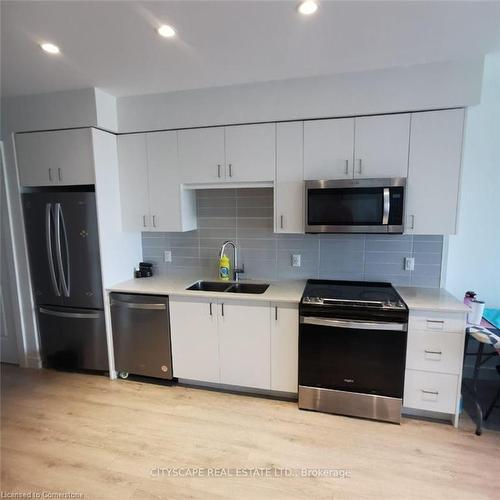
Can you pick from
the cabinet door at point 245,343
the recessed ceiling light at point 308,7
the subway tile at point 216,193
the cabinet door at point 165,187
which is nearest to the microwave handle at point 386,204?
the cabinet door at point 245,343

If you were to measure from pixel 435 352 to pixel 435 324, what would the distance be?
0.68 ft

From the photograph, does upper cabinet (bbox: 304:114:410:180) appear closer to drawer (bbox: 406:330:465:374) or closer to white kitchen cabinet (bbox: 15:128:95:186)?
drawer (bbox: 406:330:465:374)

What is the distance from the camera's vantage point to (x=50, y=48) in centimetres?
190

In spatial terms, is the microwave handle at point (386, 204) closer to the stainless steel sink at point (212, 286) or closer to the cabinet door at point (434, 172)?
the cabinet door at point (434, 172)

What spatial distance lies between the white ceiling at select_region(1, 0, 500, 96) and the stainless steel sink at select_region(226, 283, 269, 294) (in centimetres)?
173

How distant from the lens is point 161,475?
6.07 feet

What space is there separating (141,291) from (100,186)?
99 cm

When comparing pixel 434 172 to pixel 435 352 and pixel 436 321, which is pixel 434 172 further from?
pixel 435 352

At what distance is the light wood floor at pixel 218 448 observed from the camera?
1.76 m

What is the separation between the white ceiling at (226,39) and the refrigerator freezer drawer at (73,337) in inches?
77.7

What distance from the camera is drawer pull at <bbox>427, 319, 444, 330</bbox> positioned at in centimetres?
216

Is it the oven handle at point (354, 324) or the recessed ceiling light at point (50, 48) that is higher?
the recessed ceiling light at point (50, 48)

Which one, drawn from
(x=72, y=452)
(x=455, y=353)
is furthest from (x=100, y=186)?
(x=455, y=353)

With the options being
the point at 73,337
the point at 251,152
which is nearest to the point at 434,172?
the point at 251,152
